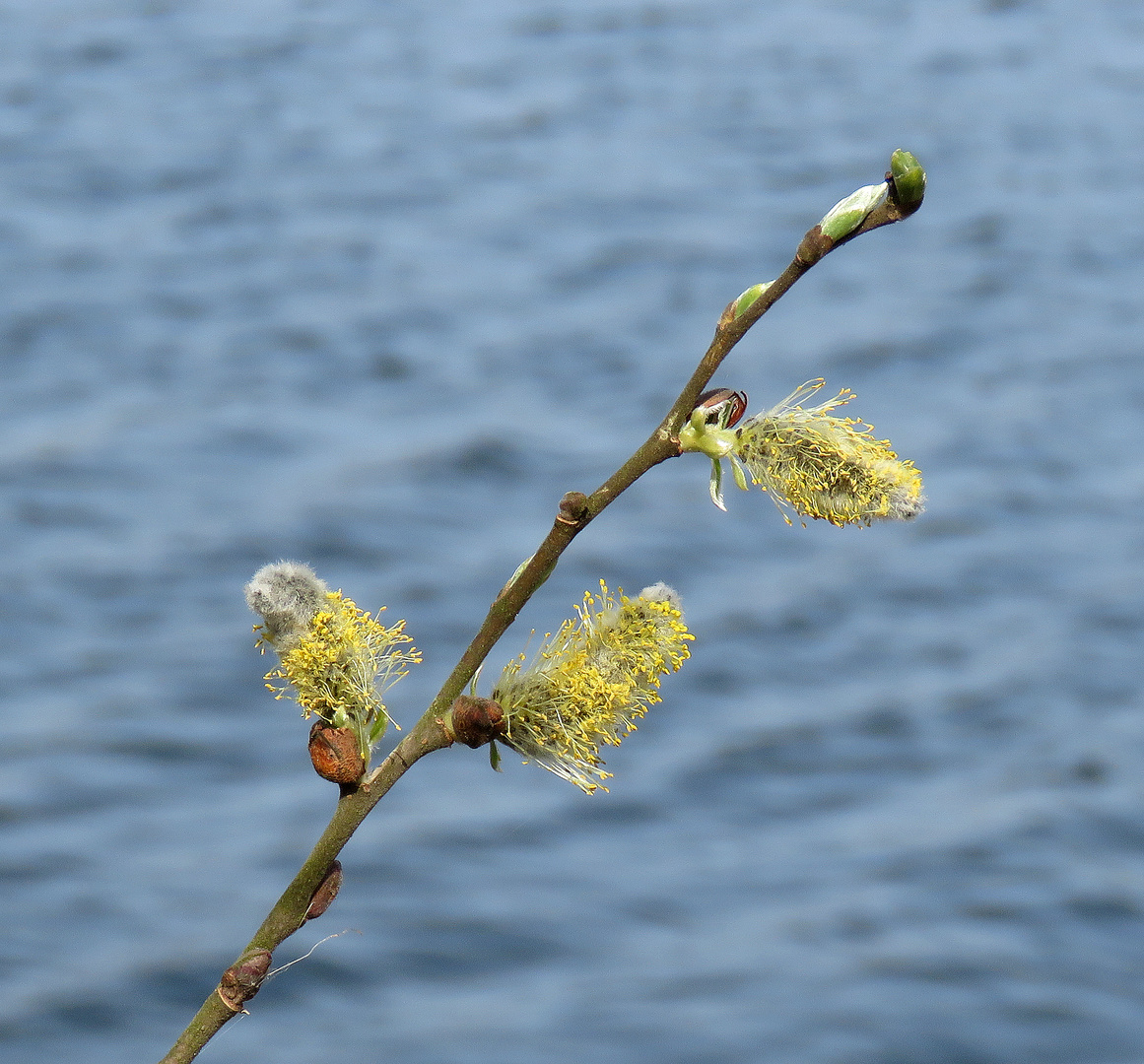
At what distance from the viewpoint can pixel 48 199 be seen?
9984 mm

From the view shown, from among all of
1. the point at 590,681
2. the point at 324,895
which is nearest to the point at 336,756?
the point at 324,895

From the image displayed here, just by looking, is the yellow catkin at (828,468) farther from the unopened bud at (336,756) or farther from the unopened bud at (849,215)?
the unopened bud at (336,756)

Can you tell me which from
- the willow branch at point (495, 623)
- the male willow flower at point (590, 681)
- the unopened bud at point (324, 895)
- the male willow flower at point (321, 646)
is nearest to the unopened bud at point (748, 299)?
the willow branch at point (495, 623)

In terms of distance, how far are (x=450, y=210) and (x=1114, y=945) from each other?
6.24 metres

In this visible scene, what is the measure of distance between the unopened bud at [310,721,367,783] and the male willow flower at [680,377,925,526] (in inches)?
12.6

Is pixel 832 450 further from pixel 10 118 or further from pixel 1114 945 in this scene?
pixel 10 118

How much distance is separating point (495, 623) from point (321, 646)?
9.1 inches

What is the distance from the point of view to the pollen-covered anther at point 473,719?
38.3 inches

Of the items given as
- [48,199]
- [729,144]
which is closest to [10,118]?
[48,199]

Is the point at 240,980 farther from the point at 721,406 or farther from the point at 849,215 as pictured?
the point at 849,215

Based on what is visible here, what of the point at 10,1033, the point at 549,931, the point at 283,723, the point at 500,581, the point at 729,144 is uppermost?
the point at 729,144

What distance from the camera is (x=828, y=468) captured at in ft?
3.53

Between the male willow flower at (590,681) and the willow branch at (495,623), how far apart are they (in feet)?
0.42

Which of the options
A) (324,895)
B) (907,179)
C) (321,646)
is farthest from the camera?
(321,646)
